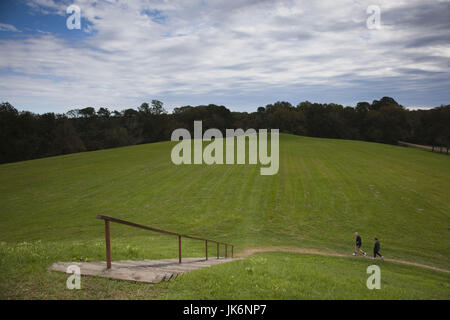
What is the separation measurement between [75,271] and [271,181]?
2749cm

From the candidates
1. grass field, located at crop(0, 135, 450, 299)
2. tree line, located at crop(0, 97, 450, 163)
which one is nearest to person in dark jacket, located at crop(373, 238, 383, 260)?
grass field, located at crop(0, 135, 450, 299)

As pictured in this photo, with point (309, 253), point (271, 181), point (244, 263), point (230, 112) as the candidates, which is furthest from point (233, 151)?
point (230, 112)

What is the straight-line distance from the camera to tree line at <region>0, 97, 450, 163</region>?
75.8 meters

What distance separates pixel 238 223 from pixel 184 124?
97.6 meters

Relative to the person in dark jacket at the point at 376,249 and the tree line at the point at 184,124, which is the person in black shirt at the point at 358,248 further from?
the tree line at the point at 184,124

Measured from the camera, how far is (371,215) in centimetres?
2228

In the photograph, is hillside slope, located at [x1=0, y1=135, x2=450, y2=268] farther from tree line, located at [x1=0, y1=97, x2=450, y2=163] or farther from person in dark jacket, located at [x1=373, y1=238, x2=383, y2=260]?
tree line, located at [x1=0, y1=97, x2=450, y2=163]

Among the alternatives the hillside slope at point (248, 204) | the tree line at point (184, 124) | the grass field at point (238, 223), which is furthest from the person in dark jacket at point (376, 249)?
the tree line at point (184, 124)

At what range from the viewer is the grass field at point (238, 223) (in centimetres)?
589

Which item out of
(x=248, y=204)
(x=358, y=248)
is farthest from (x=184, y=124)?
(x=358, y=248)

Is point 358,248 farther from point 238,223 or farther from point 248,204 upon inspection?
point 248,204

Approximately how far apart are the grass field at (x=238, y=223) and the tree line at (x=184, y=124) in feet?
148

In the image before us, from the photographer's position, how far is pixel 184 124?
375 feet
